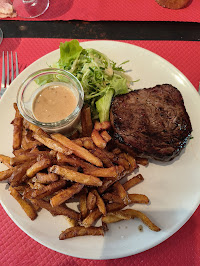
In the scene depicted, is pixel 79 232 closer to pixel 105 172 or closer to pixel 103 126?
pixel 105 172

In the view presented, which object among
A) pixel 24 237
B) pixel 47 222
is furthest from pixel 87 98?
pixel 24 237

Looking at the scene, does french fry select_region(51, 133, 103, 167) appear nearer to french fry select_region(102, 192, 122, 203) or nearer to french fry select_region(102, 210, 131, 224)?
french fry select_region(102, 192, 122, 203)

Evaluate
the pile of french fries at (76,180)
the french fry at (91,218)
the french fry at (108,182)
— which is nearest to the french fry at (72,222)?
the pile of french fries at (76,180)

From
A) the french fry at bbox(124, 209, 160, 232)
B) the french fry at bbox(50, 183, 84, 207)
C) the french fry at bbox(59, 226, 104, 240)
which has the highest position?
the french fry at bbox(50, 183, 84, 207)

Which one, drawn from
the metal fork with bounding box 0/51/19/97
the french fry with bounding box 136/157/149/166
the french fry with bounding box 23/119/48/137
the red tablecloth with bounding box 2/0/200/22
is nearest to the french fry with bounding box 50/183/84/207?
the french fry with bounding box 23/119/48/137

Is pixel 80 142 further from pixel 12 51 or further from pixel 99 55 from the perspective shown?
pixel 12 51

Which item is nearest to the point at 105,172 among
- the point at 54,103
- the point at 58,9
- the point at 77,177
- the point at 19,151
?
the point at 77,177

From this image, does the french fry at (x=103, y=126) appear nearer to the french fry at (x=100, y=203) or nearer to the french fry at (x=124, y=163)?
the french fry at (x=124, y=163)
